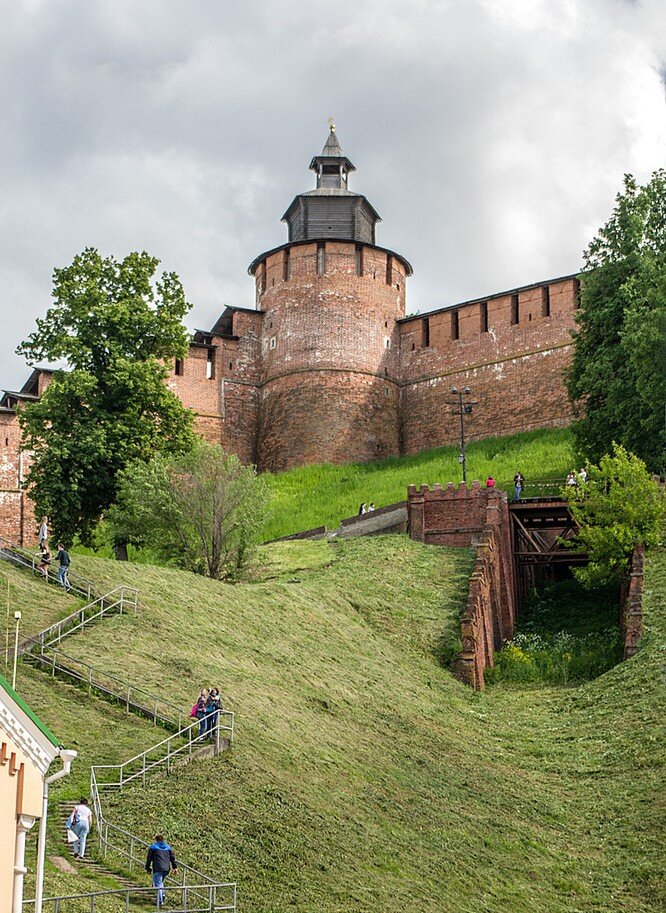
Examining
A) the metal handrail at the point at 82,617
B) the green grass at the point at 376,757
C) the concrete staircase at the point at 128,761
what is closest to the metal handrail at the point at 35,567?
the concrete staircase at the point at 128,761

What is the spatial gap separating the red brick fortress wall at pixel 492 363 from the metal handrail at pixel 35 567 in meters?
30.2

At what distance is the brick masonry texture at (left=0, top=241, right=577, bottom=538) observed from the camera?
60812 millimetres

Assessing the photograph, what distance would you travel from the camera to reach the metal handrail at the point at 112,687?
24812 millimetres

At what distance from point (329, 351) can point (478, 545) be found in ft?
71.1

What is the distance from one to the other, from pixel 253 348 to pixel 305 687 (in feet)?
121

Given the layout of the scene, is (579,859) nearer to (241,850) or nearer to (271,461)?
(241,850)

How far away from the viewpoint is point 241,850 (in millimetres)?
20484

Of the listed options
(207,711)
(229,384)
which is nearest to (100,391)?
(207,711)

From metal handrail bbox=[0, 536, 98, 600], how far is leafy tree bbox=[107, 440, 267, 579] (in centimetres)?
583

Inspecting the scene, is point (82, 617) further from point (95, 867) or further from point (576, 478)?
point (576, 478)

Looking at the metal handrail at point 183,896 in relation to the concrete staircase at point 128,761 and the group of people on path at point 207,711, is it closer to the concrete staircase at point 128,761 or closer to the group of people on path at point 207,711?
the concrete staircase at point 128,761

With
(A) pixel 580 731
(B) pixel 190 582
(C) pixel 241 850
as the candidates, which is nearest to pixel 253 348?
(B) pixel 190 582

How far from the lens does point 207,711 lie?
78.7 ft

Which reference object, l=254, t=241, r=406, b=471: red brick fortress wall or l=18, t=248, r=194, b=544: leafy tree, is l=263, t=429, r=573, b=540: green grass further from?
l=18, t=248, r=194, b=544: leafy tree
